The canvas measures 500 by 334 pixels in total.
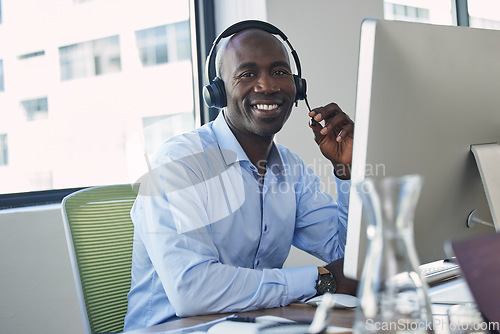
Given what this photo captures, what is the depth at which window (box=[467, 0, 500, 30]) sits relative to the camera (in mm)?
3955

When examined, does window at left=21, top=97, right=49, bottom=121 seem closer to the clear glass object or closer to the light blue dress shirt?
the light blue dress shirt

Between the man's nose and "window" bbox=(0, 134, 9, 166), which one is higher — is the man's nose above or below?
above

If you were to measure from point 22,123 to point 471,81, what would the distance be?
1729 mm

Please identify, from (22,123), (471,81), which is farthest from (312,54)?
(471,81)

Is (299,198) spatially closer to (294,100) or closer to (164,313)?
(294,100)

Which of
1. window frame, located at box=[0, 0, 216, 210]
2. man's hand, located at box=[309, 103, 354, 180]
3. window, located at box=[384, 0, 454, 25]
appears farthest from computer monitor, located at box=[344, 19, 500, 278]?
window, located at box=[384, 0, 454, 25]

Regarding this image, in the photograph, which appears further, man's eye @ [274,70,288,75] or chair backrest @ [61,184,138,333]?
man's eye @ [274,70,288,75]

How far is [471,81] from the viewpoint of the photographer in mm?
883

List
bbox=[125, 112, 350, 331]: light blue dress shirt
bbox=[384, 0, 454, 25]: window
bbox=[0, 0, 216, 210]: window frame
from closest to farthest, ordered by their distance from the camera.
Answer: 1. bbox=[125, 112, 350, 331]: light blue dress shirt
2. bbox=[0, 0, 216, 210]: window frame
3. bbox=[384, 0, 454, 25]: window

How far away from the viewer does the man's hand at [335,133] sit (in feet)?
4.45

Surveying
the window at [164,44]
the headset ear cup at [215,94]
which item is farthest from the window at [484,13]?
the headset ear cup at [215,94]

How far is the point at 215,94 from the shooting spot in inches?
65.8

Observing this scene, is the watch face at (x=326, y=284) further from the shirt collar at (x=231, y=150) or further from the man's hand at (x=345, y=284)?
the shirt collar at (x=231, y=150)

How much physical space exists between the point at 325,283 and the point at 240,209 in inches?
Answer: 15.3
